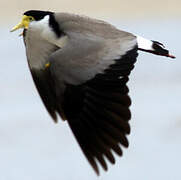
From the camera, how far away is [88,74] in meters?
4.13

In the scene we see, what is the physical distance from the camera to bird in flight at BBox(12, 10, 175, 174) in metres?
4.04

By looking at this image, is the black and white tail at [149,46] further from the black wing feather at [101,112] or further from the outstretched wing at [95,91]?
the black wing feather at [101,112]

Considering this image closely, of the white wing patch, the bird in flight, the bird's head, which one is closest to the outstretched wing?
the bird in flight

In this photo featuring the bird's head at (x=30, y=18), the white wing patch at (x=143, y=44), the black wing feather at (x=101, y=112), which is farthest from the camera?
the bird's head at (x=30, y=18)

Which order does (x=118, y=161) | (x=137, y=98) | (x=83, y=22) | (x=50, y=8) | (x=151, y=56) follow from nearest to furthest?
(x=83, y=22) < (x=118, y=161) < (x=137, y=98) < (x=151, y=56) < (x=50, y=8)

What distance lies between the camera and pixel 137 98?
22.9 ft

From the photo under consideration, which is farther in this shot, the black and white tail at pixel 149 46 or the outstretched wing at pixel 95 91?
the black and white tail at pixel 149 46

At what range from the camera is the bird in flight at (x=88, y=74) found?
4.04 meters

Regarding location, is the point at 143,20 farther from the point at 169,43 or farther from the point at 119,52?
the point at 119,52

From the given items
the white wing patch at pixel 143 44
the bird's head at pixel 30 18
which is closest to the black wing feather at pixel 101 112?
the white wing patch at pixel 143 44

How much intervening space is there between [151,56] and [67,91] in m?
3.83

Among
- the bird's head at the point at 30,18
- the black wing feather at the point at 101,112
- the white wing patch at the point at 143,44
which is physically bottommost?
Result: the black wing feather at the point at 101,112

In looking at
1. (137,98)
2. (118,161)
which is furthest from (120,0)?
(118,161)

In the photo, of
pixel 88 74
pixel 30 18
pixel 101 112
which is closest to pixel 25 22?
pixel 30 18
